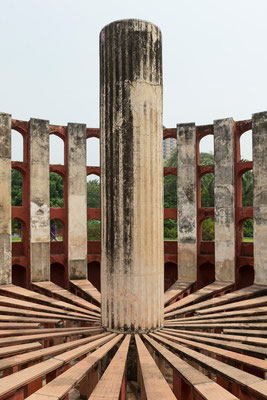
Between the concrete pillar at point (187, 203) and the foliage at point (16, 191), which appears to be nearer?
the concrete pillar at point (187, 203)

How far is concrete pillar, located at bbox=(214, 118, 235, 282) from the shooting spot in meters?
16.2

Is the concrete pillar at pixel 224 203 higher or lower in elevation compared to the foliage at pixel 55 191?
lower

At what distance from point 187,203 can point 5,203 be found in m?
7.41

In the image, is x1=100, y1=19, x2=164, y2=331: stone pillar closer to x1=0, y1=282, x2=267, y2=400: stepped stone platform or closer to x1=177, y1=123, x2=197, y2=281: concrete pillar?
x1=0, y1=282, x2=267, y2=400: stepped stone platform

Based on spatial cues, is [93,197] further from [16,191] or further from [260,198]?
[260,198]

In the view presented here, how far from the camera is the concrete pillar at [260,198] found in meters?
15.4

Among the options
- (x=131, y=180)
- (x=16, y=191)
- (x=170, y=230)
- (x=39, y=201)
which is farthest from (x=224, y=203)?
(x=16, y=191)

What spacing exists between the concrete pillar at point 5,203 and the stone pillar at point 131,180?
24.4 ft

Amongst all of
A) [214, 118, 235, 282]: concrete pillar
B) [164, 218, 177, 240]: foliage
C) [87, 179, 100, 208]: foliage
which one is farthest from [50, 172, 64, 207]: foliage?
[214, 118, 235, 282]: concrete pillar

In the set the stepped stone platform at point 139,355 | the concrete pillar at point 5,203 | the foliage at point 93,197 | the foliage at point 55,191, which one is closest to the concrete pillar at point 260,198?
the stepped stone platform at point 139,355

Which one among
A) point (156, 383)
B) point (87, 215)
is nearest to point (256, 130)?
point (87, 215)

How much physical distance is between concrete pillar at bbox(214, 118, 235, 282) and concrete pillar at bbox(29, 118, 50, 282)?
7.00 metres

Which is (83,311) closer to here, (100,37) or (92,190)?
(100,37)

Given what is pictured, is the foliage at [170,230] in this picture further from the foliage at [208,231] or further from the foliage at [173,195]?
the foliage at [208,231]
